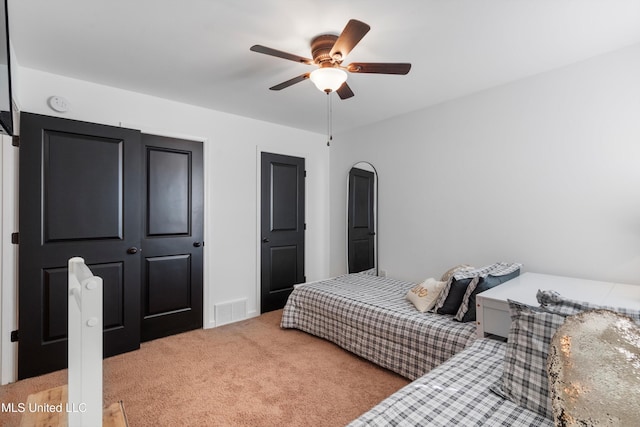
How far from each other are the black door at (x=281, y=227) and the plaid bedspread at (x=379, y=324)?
2.50 feet

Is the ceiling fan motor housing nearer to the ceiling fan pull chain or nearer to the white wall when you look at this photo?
the ceiling fan pull chain

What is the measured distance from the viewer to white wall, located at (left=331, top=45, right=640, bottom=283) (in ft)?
7.54

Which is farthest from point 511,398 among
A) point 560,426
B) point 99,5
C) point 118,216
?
point 118,216

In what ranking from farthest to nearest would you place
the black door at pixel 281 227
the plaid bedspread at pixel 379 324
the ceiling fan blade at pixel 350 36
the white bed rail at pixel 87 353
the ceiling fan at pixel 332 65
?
the black door at pixel 281 227
the plaid bedspread at pixel 379 324
the ceiling fan at pixel 332 65
the ceiling fan blade at pixel 350 36
the white bed rail at pixel 87 353

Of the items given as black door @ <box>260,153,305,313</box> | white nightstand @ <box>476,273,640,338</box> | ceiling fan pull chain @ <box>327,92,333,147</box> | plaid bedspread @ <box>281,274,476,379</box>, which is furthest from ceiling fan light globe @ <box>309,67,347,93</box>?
black door @ <box>260,153,305,313</box>

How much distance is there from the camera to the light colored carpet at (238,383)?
1925mm

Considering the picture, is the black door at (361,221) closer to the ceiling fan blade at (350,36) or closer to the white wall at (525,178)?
the white wall at (525,178)

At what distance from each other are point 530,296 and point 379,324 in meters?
1.06

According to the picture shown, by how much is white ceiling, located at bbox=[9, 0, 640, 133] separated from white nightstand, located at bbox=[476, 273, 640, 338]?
1.70 meters

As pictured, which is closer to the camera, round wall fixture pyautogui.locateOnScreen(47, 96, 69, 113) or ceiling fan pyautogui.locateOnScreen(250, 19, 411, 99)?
ceiling fan pyautogui.locateOnScreen(250, 19, 411, 99)

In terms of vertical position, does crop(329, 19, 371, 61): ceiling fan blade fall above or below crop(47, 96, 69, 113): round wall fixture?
above

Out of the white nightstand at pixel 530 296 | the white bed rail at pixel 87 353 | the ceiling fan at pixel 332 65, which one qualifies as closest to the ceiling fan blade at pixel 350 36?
the ceiling fan at pixel 332 65

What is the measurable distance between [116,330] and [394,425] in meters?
2.64

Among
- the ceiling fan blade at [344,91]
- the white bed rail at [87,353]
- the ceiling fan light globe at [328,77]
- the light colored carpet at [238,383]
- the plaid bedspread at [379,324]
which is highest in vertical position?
the ceiling fan blade at [344,91]
